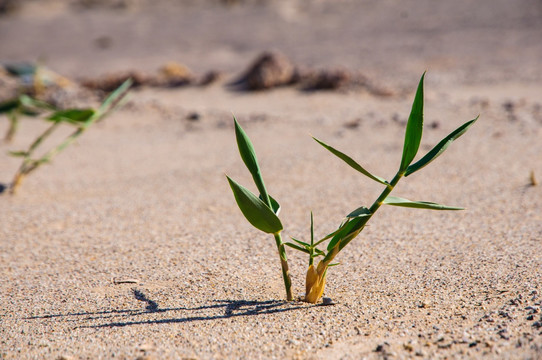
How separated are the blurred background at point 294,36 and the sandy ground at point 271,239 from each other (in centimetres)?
137

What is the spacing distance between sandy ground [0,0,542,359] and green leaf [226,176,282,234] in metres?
0.25

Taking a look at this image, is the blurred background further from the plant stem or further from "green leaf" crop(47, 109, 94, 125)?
the plant stem

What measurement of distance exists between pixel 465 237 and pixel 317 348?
0.86m

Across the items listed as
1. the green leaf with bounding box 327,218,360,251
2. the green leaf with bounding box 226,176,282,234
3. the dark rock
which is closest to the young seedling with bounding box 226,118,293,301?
the green leaf with bounding box 226,176,282,234

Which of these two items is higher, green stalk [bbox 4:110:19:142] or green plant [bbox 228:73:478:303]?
green plant [bbox 228:73:478:303]

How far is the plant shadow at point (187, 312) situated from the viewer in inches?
51.1

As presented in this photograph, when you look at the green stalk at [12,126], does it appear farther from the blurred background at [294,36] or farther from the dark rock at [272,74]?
the blurred background at [294,36]

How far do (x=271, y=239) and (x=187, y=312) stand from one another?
57cm

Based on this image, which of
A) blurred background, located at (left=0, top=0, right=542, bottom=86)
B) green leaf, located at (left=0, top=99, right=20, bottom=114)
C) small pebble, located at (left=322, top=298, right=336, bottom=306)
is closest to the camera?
small pebble, located at (left=322, top=298, right=336, bottom=306)

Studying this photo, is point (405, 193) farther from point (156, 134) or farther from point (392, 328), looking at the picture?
point (156, 134)

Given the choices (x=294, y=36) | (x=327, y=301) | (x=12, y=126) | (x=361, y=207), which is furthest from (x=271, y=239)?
(x=294, y=36)

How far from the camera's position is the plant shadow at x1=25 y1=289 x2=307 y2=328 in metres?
1.30

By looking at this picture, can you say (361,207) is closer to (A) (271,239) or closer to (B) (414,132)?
(B) (414,132)

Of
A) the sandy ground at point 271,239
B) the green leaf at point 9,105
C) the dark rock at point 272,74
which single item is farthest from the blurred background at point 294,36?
the green leaf at point 9,105
